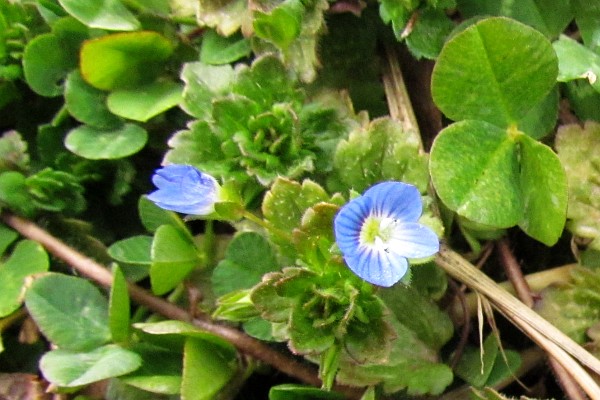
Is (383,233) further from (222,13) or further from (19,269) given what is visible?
(19,269)

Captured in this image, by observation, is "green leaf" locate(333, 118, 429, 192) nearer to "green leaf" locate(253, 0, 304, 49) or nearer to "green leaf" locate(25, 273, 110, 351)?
"green leaf" locate(253, 0, 304, 49)

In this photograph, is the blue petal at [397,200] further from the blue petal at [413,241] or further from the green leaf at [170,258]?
the green leaf at [170,258]

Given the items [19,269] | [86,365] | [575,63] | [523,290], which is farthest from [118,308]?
[575,63]

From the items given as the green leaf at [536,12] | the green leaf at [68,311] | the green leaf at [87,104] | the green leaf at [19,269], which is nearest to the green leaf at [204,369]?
the green leaf at [68,311]

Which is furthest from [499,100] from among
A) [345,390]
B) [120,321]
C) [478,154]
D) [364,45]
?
[120,321]

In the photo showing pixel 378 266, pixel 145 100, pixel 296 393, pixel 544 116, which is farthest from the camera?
pixel 145 100

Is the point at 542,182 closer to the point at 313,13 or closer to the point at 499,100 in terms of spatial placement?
the point at 499,100
